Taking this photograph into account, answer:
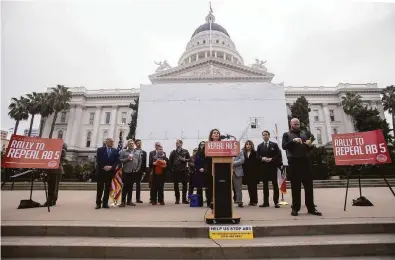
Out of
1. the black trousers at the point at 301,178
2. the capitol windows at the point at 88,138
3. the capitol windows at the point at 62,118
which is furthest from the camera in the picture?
the capitol windows at the point at 62,118

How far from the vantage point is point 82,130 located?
173 feet

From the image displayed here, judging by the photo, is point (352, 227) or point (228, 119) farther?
point (228, 119)

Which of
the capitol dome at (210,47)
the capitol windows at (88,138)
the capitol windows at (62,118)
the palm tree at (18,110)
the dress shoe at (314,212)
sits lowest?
the dress shoe at (314,212)

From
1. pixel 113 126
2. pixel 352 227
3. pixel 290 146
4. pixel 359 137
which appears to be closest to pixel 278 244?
pixel 352 227

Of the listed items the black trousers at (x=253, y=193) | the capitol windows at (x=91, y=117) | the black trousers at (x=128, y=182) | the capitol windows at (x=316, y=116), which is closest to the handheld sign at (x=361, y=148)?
the black trousers at (x=253, y=193)

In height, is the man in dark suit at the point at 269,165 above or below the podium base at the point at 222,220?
above

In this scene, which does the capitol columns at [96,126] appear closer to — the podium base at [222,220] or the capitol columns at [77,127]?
the capitol columns at [77,127]

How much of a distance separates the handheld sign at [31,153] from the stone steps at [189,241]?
2.01 metres

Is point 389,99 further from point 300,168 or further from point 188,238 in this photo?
point 188,238

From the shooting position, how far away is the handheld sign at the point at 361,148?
5426 millimetres

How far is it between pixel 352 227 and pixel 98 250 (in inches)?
150

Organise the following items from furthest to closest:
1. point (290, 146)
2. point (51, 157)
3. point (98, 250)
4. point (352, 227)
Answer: point (51, 157), point (290, 146), point (352, 227), point (98, 250)

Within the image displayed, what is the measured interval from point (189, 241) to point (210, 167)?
2.24m

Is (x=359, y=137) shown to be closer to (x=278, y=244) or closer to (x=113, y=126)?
(x=278, y=244)
